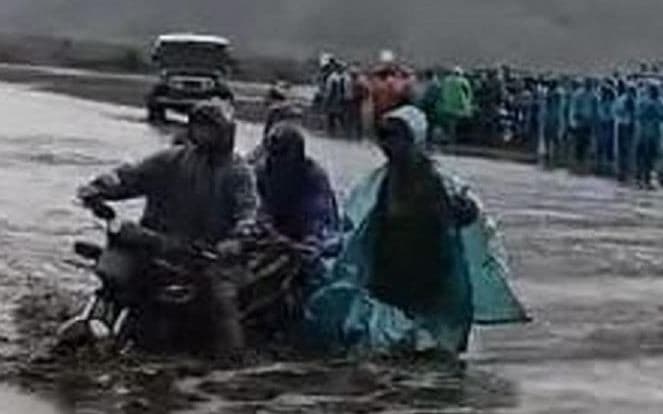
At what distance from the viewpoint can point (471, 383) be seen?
1355 centimetres

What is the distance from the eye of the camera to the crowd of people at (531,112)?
116 feet

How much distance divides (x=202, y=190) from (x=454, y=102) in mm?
25843

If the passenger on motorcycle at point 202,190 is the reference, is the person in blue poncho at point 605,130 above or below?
below


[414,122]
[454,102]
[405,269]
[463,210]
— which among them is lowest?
[454,102]

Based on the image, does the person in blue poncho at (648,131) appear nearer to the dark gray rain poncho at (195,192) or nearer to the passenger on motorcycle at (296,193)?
the passenger on motorcycle at (296,193)

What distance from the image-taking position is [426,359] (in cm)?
1434

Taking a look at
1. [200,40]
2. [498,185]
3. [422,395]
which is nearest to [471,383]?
[422,395]

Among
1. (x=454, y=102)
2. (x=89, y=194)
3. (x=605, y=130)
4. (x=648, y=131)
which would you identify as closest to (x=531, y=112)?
(x=454, y=102)

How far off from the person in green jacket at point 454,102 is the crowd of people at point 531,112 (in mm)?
18

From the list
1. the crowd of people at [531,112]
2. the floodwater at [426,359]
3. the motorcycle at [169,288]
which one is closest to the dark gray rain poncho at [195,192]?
the motorcycle at [169,288]

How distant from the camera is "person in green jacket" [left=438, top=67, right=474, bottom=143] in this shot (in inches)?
1538

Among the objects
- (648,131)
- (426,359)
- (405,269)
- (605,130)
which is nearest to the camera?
(426,359)

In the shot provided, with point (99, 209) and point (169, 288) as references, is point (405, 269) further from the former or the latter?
point (99, 209)

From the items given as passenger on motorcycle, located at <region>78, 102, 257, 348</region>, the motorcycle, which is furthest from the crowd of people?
passenger on motorcycle, located at <region>78, 102, 257, 348</region>
